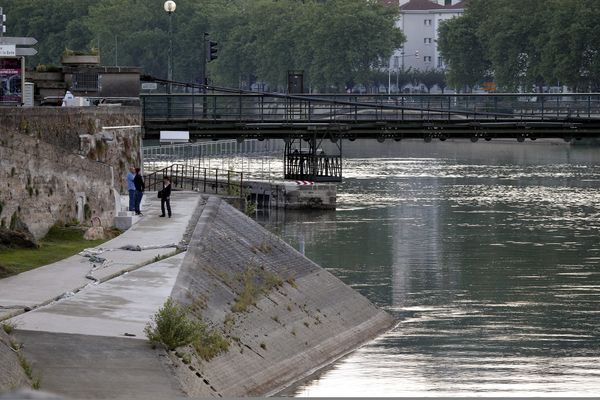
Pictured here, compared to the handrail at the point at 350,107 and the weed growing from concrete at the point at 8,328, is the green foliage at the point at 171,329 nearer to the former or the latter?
the weed growing from concrete at the point at 8,328

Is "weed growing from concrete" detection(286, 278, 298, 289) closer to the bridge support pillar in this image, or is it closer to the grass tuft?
the grass tuft

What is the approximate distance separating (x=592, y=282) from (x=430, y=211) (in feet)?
93.7

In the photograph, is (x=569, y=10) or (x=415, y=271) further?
(x=569, y=10)

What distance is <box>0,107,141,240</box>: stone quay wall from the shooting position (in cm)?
4434

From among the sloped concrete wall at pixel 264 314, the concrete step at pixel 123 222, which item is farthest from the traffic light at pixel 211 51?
the concrete step at pixel 123 222

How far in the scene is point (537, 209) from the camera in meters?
84.8

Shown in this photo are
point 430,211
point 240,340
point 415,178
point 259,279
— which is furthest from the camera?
point 415,178

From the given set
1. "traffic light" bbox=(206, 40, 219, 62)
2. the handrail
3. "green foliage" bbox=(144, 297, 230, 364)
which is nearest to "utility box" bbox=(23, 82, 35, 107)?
the handrail

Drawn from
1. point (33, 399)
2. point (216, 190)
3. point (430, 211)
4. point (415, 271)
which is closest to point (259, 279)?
point (415, 271)

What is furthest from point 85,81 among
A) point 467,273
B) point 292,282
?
point 292,282

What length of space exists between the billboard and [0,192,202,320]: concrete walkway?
5.20 meters

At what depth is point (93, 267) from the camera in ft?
130

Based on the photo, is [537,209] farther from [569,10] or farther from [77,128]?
[569,10]

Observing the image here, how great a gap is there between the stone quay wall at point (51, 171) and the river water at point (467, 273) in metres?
8.51
